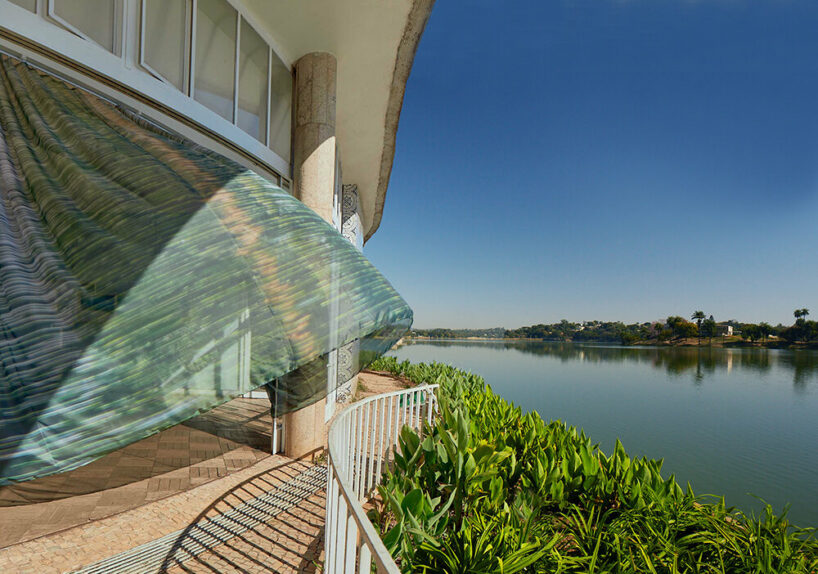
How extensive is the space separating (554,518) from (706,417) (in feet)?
64.7

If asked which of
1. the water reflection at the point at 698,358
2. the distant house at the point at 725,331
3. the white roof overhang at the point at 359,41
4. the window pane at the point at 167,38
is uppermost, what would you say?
the white roof overhang at the point at 359,41

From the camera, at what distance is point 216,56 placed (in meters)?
3.87

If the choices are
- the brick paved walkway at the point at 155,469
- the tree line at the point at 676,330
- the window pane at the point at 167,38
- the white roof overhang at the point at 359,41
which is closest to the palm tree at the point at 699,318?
the tree line at the point at 676,330

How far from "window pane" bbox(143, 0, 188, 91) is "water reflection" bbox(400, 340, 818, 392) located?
2630 centimetres

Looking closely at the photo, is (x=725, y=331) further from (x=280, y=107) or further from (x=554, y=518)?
(x=280, y=107)

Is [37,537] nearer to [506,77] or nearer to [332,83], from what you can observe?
[332,83]

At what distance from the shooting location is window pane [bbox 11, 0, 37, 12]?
7.18 ft

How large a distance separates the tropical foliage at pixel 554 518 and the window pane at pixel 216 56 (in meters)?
3.59

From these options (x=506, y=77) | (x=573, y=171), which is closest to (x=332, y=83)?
(x=506, y=77)

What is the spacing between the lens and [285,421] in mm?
5176

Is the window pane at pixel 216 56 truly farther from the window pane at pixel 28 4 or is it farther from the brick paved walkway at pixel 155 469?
the brick paved walkway at pixel 155 469

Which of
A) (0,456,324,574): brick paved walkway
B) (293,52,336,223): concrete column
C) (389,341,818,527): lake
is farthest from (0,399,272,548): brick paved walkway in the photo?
(389,341,818,527): lake

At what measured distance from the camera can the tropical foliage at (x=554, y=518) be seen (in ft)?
7.99

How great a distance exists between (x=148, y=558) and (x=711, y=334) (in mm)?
71834
